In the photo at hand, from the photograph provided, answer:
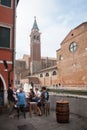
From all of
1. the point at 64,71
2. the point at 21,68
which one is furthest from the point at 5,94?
the point at 21,68

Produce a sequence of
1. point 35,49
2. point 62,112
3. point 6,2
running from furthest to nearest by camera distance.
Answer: point 35,49 < point 6,2 < point 62,112

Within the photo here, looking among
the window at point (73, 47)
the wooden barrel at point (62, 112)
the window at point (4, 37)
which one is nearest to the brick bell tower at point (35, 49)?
the window at point (73, 47)

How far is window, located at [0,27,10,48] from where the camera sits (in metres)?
12.6

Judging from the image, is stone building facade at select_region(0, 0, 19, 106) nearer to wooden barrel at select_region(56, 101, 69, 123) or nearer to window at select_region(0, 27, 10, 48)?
window at select_region(0, 27, 10, 48)

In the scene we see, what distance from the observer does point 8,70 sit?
12594 millimetres

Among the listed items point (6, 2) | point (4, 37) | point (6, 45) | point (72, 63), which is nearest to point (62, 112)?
point (6, 45)

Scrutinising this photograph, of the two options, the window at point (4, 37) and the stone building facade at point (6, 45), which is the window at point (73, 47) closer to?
the stone building facade at point (6, 45)

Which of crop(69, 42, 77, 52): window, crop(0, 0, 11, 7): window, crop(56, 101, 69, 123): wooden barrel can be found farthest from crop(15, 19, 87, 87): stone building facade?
crop(56, 101, 69, 123): wooden barrel

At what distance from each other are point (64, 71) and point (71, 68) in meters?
2.98

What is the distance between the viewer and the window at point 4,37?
498 inches

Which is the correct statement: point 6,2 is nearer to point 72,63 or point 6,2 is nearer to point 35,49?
point 72,63

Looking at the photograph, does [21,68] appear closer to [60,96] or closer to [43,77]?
[43,77]

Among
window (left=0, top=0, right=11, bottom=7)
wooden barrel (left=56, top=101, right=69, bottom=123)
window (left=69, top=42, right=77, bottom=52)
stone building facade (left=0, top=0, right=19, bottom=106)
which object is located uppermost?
window (left=69, top=42, right=77, bottom=52)

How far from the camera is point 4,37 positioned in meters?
Result: 12.8
